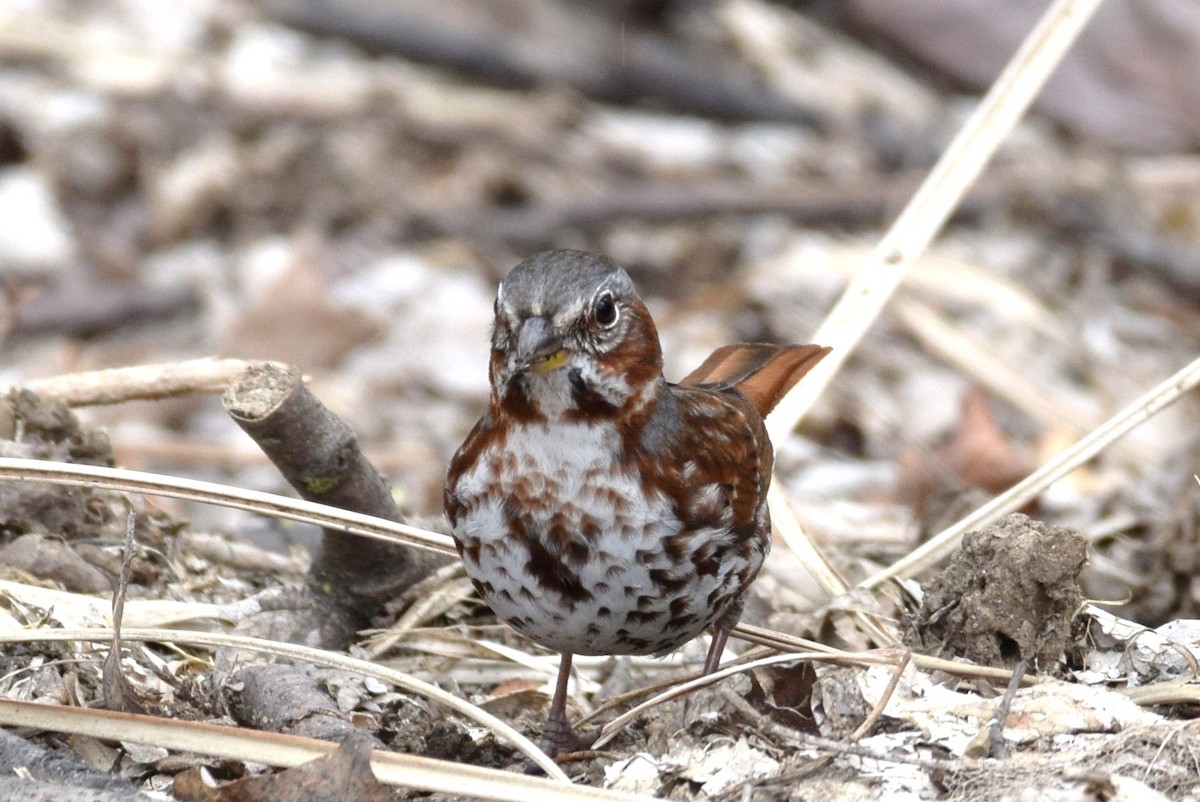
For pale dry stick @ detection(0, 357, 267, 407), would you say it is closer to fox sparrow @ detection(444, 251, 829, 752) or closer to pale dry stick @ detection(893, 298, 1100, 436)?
fox sparrow @ detection(444, 251, 829, 752)

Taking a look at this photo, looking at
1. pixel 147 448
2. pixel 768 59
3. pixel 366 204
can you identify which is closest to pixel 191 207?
pixel 366 204

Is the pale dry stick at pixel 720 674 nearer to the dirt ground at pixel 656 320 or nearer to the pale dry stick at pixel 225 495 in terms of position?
the dirt ground at pixel 656 320

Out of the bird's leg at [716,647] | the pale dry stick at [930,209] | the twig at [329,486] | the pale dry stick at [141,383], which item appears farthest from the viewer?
the pale dry stick at [930,209]

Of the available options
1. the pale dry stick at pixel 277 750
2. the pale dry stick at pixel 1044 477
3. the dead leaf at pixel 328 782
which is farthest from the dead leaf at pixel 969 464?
the dead leaf at pixel 328 782

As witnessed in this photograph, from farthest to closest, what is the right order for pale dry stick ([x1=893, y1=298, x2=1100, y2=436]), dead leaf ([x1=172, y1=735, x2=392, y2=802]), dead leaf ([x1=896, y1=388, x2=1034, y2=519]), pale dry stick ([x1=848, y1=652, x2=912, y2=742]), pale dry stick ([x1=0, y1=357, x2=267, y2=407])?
pale dry stick ([x1=893, y1=298, x2=1100, y2=436]) → dead leaf ([x1=896, y1=388, x2=1034, y2=519]) → pale dry stick ([x1=0, y1=357, x2=267, y2=407]) → pale dry stick ([x1=848, y1=652, x2=912, y2=742]) → dead leaf ([x1=172, y1=735, x2=392, y2=802])

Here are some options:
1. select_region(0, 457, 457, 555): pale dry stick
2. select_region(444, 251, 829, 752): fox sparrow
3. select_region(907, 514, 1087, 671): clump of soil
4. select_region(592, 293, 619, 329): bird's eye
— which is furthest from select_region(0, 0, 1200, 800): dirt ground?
select_region(592, 293, 619, 329): bird's eye

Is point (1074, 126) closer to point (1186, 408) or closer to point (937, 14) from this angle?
point (937, 14)
